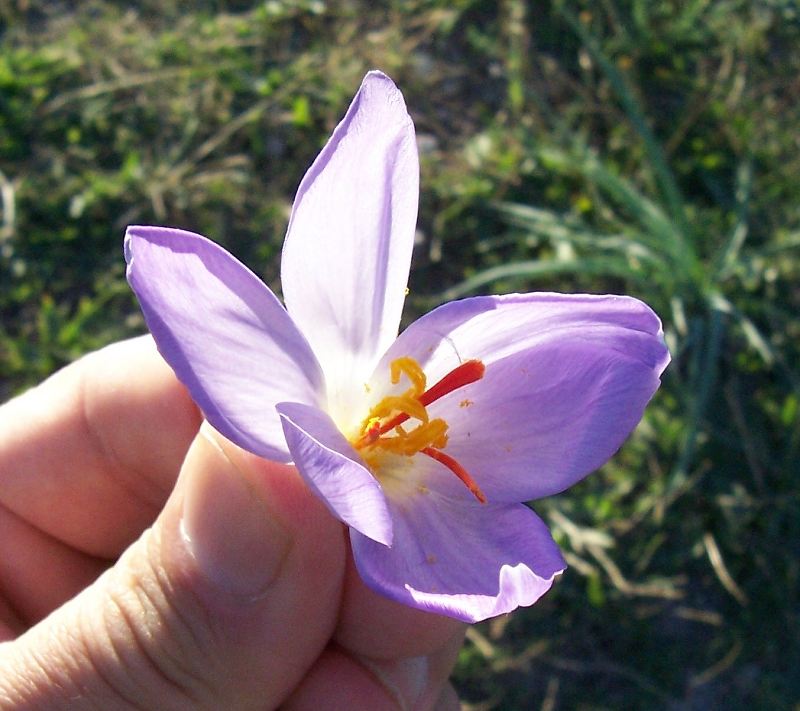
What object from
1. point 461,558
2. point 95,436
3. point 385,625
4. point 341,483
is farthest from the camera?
point 95,436

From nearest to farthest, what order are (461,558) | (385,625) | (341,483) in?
(341,483)
(461,558)
(385,625)

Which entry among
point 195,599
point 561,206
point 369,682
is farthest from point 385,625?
point 561,206

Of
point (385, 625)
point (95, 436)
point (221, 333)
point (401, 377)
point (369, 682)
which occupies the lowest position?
point (369, 682)

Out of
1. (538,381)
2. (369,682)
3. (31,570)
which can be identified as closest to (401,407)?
(538,381)

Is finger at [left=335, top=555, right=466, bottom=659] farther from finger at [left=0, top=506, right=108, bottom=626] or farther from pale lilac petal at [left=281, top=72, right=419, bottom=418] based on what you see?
finger at [left=0, top=506, right=108, bottom=626]

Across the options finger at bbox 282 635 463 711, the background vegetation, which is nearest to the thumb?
finger at bbox 282 635 463 711

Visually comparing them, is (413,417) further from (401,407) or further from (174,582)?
(174,582)

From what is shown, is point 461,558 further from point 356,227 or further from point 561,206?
point 561,206

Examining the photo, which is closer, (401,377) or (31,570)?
(401,377)

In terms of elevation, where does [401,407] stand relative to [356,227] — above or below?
below
